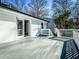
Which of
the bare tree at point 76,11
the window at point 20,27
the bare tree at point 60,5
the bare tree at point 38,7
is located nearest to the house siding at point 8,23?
the window at point 20,27

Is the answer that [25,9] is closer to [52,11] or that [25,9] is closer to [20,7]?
[20,7]

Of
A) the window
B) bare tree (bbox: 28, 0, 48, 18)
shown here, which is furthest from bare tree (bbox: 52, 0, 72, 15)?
the window

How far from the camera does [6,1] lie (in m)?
A: 23.7

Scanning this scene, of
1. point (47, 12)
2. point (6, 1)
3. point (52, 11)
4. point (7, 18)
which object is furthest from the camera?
point (47, 12)

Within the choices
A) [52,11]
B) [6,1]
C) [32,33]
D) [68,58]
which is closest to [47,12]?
[52,11]

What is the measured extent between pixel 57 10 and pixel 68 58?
2122 cm

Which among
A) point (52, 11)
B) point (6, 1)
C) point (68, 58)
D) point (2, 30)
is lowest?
point (68, 58)

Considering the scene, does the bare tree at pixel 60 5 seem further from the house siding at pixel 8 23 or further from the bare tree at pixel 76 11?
the house siding at pixel 8 23

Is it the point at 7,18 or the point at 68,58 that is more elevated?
the point at 7,18

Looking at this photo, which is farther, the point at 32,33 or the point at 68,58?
the point at 32,33

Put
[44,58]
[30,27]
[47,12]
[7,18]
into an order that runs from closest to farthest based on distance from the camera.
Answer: [44,58], [7,18], [30,27], [47,12]

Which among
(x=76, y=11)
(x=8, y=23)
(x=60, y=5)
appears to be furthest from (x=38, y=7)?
(x=8, y=23)

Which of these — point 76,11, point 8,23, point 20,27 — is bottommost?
point 20,27

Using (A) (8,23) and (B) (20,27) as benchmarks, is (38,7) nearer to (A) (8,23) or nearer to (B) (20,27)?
(B) (20,27)
